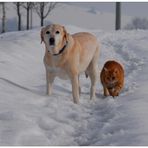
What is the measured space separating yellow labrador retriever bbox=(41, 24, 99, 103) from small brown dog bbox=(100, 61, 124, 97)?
258 millimetres

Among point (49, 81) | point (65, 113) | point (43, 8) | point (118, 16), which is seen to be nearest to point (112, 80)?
point (49, 81)

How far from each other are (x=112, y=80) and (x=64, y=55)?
1205 mm

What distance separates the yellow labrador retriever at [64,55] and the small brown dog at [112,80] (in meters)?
0.26

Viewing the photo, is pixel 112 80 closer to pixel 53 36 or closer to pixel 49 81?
pixel 49 81

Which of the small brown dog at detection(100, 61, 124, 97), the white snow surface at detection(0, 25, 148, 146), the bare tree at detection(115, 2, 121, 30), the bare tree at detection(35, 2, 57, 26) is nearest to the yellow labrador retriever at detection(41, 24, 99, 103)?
the small brown dog at detection(100, 61, 124, 97)

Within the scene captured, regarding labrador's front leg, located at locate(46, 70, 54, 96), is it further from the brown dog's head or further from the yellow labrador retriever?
the brown dog's head

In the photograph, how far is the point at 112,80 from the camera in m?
7.28

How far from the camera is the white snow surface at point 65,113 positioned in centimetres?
458

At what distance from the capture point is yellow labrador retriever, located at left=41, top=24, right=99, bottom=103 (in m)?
6.25

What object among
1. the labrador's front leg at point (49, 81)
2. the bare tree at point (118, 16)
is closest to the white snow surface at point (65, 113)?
the labrador's front leg at point (49, 81)

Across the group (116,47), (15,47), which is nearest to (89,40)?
(15,47)

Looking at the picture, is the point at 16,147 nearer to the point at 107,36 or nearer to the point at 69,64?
the point at 69,64

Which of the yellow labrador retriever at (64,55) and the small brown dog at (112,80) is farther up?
the yellow labrador retriever at (64,55)

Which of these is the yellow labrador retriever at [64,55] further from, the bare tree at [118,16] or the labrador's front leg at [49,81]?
the bare tree at [118,16]
